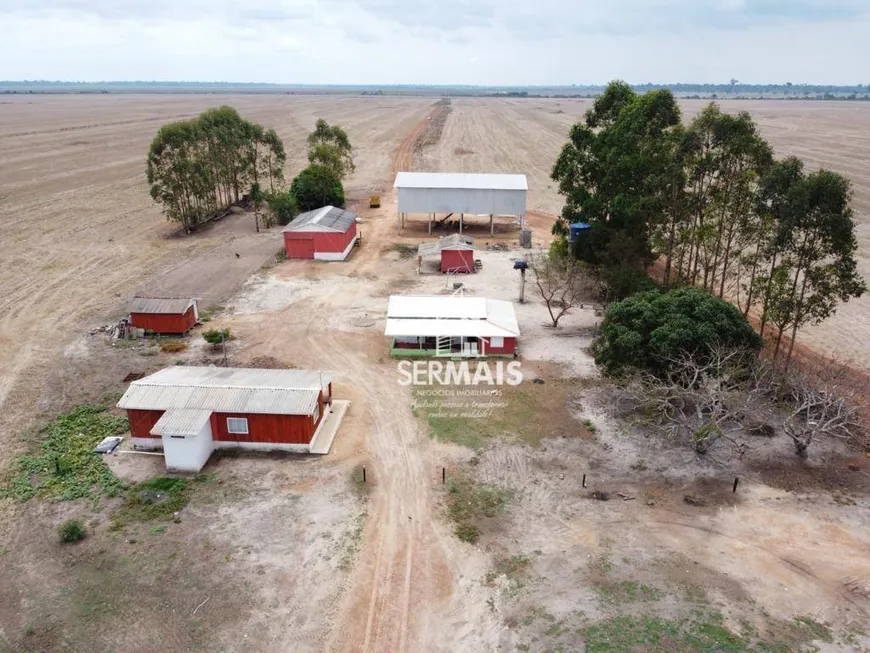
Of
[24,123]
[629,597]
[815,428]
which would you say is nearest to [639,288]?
[815,428]

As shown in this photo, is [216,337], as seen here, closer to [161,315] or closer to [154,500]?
[161,315]

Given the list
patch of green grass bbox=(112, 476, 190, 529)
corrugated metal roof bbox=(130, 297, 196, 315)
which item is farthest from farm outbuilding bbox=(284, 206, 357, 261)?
patch of green grass bbox=(112, 476, 190, 529)

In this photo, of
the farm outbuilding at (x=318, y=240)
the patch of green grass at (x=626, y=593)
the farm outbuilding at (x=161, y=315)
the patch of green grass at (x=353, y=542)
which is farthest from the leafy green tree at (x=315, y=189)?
the patch of green grass at (x=626, y=593)

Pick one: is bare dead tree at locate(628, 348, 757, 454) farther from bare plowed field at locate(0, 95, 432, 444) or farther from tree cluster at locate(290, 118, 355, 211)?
tree cluster at locate(290, 118, 355, 211)

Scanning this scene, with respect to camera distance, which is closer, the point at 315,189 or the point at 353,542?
the point at 353,542

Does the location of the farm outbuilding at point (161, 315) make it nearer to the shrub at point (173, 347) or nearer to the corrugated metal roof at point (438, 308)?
the shrub at point (173, 347)

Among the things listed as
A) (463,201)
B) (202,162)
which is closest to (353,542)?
(463,201)
